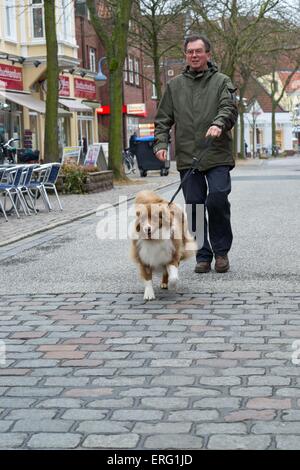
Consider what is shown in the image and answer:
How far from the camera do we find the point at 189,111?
7.78 meters

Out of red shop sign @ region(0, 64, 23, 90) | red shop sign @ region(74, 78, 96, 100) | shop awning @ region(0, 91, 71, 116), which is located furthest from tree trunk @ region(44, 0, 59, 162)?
red shop sign @ region(74, 78, 96, 100)

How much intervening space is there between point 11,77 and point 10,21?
7.60 feet

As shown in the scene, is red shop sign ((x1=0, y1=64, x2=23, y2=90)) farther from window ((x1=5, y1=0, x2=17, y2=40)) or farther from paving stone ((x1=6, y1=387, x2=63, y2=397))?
paving stone ((x1=6, y1=387, x2=63, y2=397))

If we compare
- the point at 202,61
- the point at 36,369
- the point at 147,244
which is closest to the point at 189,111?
the point at 202,61

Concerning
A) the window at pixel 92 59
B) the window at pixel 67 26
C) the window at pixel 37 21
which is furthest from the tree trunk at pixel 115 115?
the window at pixel 92 59

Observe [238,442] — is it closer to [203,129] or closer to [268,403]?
[268,403]

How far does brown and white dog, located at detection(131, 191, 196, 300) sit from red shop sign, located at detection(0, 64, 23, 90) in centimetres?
2626

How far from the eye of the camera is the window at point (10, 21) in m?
33.2

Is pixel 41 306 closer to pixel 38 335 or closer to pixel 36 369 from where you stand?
pixel 38 335

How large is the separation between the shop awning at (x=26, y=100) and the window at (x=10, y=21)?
230 cm

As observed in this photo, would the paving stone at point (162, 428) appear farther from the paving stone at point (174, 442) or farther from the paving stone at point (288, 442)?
the paving stone at point (288, 442)

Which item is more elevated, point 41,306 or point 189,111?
point 189,111
